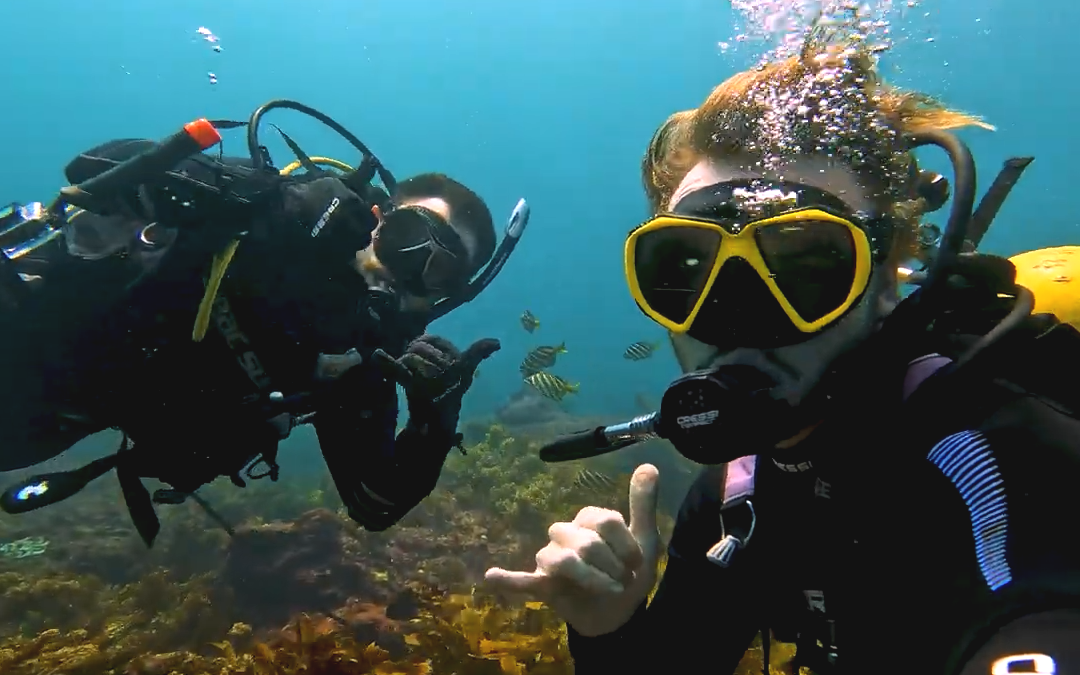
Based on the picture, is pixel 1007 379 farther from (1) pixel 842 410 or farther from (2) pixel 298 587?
(2) pixel 298 587

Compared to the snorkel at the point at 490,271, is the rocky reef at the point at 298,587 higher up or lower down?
lower down

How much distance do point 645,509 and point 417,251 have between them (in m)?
2.57

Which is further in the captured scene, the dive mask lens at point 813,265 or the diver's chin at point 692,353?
the diver's chin at point 692,353

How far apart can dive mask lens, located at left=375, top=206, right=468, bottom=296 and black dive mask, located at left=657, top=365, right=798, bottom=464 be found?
2.63m

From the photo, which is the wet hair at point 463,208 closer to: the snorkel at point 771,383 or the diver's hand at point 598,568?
the diver's hand at point 598,568

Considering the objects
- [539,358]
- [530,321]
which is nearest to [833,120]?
[539,358]

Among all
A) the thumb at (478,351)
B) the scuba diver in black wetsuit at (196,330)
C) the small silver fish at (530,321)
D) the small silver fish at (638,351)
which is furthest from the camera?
the small silver fish at (530,321)

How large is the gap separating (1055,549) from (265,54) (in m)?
133

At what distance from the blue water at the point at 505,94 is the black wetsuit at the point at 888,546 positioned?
6007 cm

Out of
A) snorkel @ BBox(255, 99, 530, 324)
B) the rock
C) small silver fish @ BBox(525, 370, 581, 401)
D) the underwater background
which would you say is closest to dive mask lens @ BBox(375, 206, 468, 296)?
snorkel @ BBox(255, 99, 530, 324)

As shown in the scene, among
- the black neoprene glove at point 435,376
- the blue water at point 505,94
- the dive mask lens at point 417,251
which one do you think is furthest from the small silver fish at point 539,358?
the blue water at point 505,94

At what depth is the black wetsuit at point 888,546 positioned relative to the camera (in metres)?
1.30

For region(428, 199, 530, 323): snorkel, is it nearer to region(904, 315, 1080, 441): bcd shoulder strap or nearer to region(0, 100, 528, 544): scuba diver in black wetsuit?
region(0, 100, 528, 544): scuba diver in black wetsuit

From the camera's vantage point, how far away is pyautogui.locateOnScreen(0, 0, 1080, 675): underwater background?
565cm
